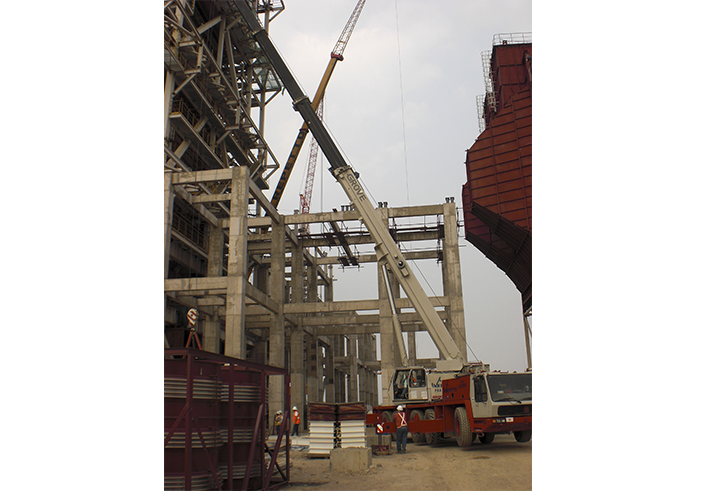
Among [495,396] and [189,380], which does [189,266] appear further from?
[189,380]

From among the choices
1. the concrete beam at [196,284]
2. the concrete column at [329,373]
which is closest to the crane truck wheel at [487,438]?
the concrete beam at [196,284]

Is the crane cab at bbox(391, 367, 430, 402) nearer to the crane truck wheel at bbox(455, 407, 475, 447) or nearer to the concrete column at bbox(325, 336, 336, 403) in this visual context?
the crane truck wheel at bbox(455, 407, 475, 447)

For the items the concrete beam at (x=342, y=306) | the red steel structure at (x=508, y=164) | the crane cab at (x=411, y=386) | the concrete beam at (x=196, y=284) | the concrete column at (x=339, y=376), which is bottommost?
the concrete column at (x=339, y=376)

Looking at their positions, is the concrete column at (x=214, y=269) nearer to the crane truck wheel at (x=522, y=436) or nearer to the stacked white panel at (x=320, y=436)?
the stacked white panel at (x=320, y=436)

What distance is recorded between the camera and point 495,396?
47.5 feet

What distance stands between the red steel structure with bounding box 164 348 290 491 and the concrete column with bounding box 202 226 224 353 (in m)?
21.3

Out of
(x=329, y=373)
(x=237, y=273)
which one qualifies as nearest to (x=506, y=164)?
(x=237, y=273)

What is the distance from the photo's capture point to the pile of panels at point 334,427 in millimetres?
15102

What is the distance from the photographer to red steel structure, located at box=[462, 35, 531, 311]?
27.5 metres

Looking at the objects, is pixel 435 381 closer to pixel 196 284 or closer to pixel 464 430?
pixel 464 430

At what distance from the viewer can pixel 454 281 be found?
3169 centimetres

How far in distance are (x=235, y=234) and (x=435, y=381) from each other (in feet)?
40.8

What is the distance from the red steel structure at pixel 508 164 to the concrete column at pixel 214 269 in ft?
50.3

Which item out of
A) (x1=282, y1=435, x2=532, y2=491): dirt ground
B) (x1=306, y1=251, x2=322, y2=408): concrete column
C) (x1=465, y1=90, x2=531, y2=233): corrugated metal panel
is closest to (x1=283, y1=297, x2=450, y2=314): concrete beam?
(x1=465, y1=90, x2=531, y2=233): corrugated metal panel
